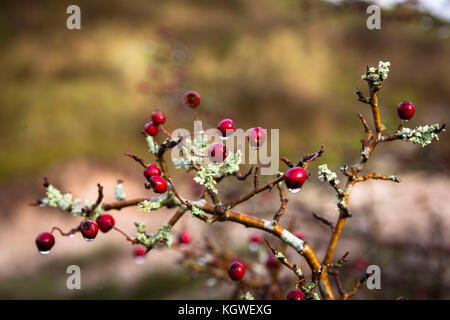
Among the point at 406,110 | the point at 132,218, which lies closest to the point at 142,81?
the point at 132,218

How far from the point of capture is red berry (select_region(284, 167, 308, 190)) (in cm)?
65

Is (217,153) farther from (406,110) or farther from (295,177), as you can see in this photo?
(406,110)

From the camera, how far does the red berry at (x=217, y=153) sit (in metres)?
0.73

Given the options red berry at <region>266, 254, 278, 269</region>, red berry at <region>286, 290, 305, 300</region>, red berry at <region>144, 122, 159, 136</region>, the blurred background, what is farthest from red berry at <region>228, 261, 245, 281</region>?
the blurred background

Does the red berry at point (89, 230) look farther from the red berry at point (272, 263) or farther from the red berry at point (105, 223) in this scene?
the red berry at point (272, 263)

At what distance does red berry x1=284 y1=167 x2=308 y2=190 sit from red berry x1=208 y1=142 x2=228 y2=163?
135 millimetres

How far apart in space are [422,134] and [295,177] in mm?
248

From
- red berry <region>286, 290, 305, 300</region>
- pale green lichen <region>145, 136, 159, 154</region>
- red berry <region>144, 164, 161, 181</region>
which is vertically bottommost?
red berry <region>286, 290, 305, 300</region>

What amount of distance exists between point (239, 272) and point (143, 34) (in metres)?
6.61

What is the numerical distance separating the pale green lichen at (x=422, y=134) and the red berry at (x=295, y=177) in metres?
0.21

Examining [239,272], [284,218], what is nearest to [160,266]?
[284,218]

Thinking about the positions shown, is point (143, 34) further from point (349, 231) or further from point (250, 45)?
point (349, 231)

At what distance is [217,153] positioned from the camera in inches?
28.6

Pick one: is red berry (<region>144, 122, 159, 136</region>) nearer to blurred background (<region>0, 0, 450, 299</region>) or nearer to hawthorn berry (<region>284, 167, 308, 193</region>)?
hawthorn berry (<region>284, 167, 308, 193</region>)
